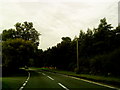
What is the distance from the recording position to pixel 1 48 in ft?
115

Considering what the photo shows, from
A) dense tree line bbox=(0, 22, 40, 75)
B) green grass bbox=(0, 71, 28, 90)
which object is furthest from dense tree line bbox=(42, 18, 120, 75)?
dense tree line bbox=(0, 22, 40, 75)

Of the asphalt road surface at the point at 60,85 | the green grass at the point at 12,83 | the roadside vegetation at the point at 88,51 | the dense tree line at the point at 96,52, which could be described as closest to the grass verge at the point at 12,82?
the green grass at the point at 12,83

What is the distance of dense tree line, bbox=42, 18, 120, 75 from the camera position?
82.0 feet

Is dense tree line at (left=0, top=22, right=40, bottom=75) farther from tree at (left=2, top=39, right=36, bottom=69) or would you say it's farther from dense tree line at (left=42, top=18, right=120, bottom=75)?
dense tree line at (left=42, top=18, right=120, bottom=75)

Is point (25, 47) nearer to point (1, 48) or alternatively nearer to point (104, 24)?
point (1, 48)

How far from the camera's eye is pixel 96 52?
41.4 meters

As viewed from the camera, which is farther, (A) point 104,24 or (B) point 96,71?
(A) point 104,24

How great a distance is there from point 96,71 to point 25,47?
586 inches

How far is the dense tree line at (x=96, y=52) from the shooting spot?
2500 cm

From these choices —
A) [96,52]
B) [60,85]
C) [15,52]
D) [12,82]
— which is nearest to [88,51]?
[96,52]

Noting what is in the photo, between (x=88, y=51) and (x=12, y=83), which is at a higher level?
(x=88, y=51)

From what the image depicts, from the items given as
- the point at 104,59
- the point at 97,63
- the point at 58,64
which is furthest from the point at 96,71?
the point at 58,64

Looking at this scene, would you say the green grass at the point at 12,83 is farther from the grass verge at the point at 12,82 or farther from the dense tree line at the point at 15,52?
the dense tree line at the point at 15,52

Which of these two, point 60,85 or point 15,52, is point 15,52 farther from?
point 60,85
